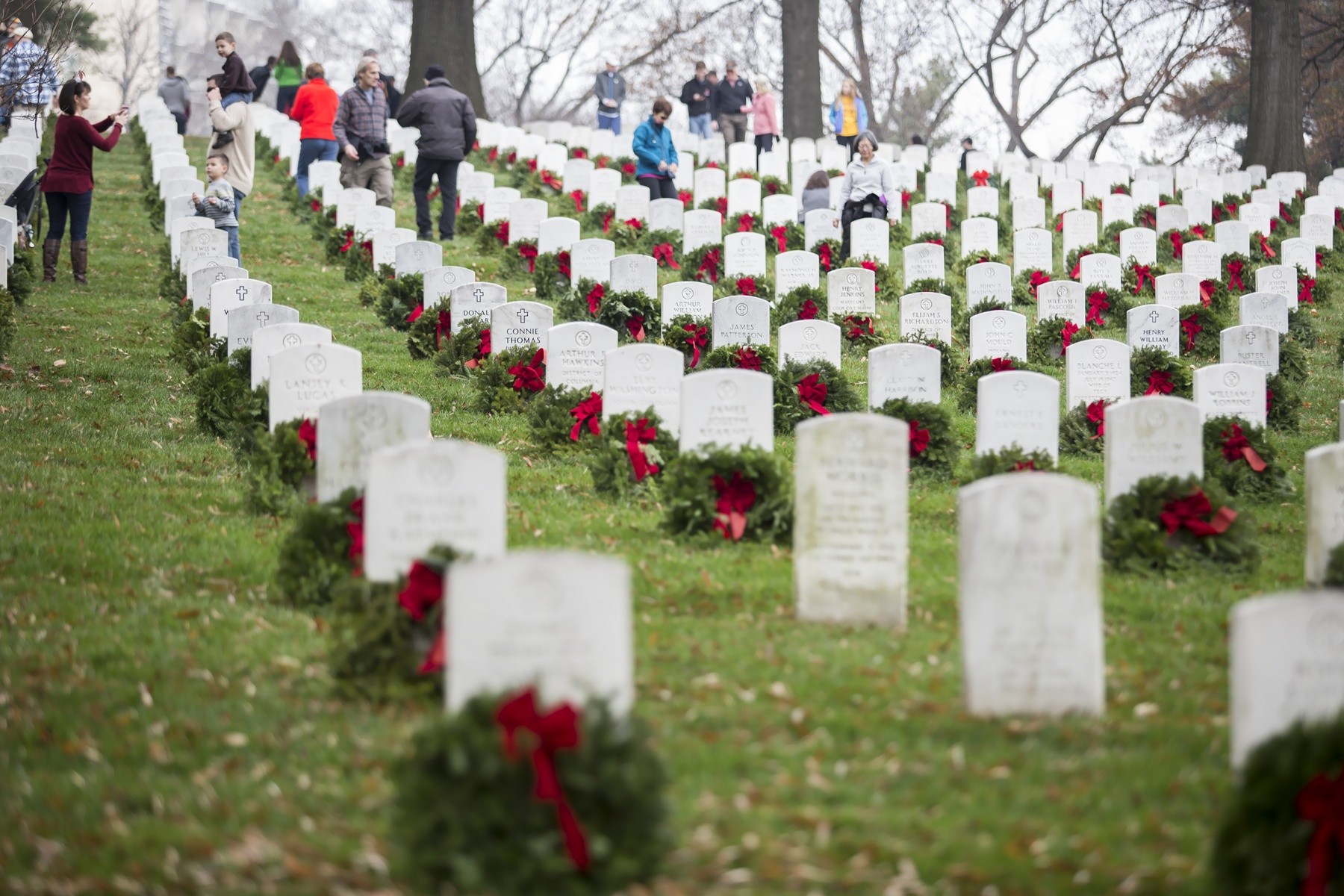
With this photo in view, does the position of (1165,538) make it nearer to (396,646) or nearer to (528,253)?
(396,646)

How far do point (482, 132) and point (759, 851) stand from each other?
2621 cm

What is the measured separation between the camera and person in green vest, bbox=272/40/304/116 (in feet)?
81.6

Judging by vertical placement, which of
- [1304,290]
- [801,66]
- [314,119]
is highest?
[801,66]

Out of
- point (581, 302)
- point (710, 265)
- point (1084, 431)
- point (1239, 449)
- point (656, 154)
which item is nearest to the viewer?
point (1239, 449)

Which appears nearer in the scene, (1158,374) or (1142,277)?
(1158,374)


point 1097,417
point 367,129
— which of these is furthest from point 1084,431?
Result: point 367,129

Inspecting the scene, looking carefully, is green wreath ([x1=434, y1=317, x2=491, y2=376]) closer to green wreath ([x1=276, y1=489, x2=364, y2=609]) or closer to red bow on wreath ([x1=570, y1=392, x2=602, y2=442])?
red bow on wreath ([x1=570, y1=392, x2=602, y2=442])

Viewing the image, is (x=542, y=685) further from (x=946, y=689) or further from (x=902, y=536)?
(x=902, y=536)

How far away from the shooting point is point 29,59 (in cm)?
1461

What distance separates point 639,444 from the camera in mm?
9562

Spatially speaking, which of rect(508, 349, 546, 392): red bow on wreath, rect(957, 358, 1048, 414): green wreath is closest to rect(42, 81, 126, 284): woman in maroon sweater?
rect(508, 349, 546, 392): red bow on wreath

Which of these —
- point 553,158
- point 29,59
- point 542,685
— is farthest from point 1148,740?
point 553,158

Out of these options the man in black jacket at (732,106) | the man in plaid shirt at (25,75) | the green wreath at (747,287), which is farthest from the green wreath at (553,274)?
the man in black jacket at (732,106)

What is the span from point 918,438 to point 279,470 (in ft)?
14.2
